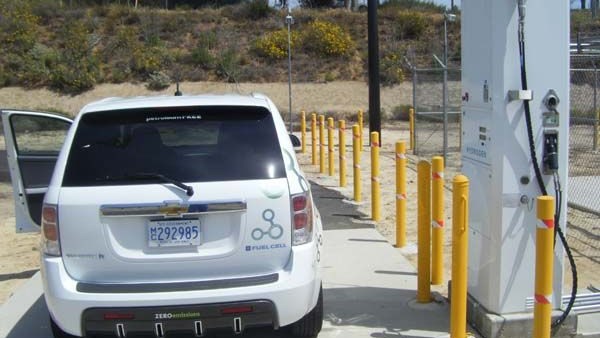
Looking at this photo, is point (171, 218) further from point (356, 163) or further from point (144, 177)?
point (356, 163)

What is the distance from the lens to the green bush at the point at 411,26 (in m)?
43.6

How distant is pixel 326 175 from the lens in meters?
13.5

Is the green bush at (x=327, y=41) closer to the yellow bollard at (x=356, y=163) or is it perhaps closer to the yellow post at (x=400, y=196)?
the yellow bollard at (x=356, y=163)

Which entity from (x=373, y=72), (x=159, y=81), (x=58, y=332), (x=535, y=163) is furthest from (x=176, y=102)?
(x=159, y=81)

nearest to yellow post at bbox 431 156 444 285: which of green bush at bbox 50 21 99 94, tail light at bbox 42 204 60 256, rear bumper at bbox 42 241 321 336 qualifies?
rear bumper at bbox 42 241 321 336

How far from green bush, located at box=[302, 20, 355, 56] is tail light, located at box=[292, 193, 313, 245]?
37.5 metres

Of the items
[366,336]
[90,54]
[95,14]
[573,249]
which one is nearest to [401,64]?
[90,54]

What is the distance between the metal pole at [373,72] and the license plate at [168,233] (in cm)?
1402

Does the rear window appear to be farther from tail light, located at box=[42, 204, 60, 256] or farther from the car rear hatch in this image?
tail light, located at box=[42, 204, 60, 256]

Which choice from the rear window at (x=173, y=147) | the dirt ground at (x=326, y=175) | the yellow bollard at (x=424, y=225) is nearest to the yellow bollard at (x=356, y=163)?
the dirt ground at (x=326, y=175)

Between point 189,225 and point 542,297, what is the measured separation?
81.0 inches

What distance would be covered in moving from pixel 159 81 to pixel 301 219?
35.1 metres

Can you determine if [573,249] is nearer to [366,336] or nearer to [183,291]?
[366,336]

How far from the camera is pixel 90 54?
40562 millimetres
